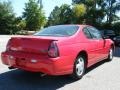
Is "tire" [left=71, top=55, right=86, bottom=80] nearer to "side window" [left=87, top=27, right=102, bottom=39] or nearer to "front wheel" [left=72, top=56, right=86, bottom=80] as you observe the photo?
"front wheel" [left=72, top=56, right=86, bottom=80]

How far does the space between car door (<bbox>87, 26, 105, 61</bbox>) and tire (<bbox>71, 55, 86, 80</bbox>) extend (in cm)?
105

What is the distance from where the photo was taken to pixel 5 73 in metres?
7.83

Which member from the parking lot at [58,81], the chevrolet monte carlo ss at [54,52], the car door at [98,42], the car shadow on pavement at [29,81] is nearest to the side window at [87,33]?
the chevrolet monte carlo ss at [54,52]

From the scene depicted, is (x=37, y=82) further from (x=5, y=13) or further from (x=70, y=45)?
(x=5, y=13)

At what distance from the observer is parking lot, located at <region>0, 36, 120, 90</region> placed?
6522mm

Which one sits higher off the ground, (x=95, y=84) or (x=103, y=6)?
(x=103, y=6)

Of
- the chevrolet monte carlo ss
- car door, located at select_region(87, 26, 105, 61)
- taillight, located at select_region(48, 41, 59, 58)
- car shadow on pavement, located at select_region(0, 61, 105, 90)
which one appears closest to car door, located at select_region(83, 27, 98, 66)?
the chevrolet monte carlo ss

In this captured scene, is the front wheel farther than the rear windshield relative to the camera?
No

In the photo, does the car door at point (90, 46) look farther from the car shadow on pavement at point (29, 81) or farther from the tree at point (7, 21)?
the tree at point (7, 21)

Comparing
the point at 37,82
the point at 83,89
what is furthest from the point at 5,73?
the point at 83,89

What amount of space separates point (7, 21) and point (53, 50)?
39.5 meters

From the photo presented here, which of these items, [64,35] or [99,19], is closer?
[64,35]

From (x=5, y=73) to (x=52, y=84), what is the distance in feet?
5.57

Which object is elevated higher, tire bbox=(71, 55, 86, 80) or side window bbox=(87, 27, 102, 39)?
side window bbox=(87, 27, 102, 39)
